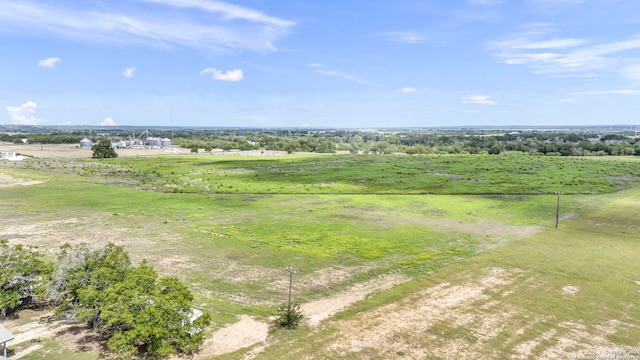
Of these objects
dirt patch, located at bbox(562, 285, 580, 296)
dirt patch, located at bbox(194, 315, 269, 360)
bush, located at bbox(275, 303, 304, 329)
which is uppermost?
bush, located at bbox(275, 303, 304, 329)

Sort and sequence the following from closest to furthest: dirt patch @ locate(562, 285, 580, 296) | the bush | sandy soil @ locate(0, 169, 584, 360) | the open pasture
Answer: sandy soil @ locate(0, 169, 584, 360) → the bush → the open pasture → dirt patch @ locate(562, 285, 580, 296)

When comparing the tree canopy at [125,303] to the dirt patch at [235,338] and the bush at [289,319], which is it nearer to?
the dirt patch at [235,338]

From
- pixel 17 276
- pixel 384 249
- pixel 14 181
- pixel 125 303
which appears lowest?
pixel 384 249

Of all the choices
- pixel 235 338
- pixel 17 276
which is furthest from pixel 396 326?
pixel 17 276

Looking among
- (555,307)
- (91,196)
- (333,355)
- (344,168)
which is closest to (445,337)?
(333,355)

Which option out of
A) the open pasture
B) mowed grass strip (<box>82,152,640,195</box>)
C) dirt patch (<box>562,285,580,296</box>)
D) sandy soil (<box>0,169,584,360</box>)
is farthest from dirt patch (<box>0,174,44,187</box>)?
dirt patch (<box>562,285,580,296</box>)

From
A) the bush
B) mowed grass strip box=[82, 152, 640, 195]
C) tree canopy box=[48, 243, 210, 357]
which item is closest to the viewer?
tree canopy box=[48, 243, 210, 357]

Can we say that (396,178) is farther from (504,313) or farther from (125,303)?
(125,303)

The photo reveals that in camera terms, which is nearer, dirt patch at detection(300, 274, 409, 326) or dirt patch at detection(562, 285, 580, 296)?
dirt patch at detection(300, 274, 409, 326)

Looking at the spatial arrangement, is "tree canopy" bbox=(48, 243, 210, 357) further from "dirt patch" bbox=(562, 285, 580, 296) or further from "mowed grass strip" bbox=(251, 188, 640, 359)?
"dirt patch" bbox=(562, 285, 580, 296)
